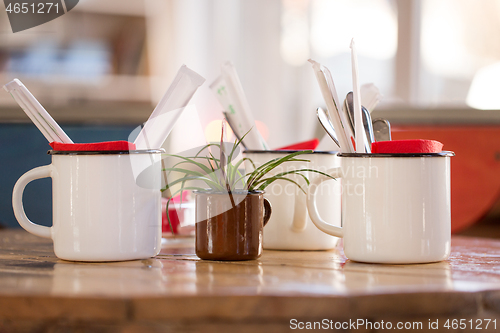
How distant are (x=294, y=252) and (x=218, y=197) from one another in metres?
0.16

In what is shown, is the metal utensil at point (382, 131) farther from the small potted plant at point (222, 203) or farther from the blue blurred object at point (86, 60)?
the blue blurred object at point (86, 60)

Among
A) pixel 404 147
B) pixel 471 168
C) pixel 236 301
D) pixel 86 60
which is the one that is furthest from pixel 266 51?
pixel 236 301

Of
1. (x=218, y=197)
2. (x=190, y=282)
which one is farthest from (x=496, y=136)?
(x=190, y=282)

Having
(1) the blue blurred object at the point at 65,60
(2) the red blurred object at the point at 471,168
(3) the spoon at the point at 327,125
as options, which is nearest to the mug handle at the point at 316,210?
(3) the spoon at the point at 327,125

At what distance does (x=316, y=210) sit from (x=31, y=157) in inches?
42.2

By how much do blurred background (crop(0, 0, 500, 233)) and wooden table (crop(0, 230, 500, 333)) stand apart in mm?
1512

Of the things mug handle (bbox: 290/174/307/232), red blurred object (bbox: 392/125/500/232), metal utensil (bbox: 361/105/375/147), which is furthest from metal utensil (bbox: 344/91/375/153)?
red blurred object (bbox: 392/125/500/232)

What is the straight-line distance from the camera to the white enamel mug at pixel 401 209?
558mm

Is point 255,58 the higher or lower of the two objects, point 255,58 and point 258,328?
the higher

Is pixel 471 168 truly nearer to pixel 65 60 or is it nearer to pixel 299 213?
pixel 299 213

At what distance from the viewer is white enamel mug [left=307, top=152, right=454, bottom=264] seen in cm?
56

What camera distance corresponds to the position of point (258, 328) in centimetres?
39

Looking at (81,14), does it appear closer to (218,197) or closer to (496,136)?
(496,136)

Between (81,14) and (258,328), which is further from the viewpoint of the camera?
(81,14)
